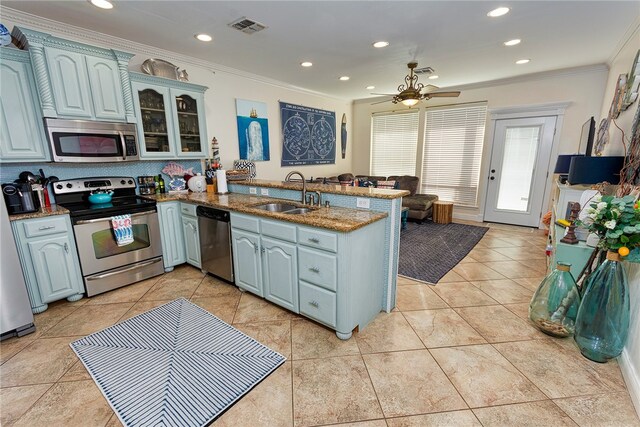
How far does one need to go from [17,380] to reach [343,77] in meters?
5.16

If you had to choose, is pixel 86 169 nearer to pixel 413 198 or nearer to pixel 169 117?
pixel 169 117

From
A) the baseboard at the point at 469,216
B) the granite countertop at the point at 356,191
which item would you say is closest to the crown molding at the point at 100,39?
the granite countertop at the point at 356,191

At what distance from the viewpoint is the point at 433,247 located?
13.6 feet

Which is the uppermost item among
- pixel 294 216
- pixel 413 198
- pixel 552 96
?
pixel 552 96

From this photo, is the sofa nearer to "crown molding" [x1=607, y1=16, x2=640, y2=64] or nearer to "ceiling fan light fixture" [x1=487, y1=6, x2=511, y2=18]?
"ceiling fan light fixture" [x1=487, y1=6, x2=511, y2=18]

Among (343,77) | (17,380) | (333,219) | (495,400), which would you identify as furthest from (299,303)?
(343,77)

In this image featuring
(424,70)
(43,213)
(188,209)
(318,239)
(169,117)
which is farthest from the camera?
(424,70)

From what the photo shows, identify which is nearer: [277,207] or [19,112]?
[19,112]

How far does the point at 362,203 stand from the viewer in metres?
2.39

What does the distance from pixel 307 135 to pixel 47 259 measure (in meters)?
4.54

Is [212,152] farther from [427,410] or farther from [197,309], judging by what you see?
[427,410]

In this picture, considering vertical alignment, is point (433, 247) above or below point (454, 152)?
below

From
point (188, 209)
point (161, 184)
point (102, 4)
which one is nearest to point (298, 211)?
point (188, 209)

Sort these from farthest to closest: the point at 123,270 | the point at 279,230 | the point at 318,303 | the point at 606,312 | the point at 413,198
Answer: the point at 413,198
the point at 123,270
the point at 279,230
the point at 318,303
the point at 606,312
